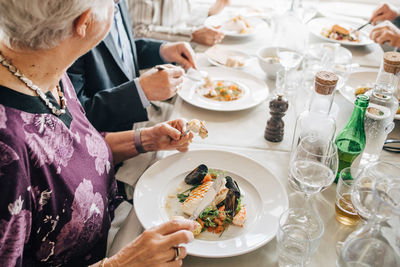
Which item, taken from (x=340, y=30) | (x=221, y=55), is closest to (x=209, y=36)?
(x=221, y=55)

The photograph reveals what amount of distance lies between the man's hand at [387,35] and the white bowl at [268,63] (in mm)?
566

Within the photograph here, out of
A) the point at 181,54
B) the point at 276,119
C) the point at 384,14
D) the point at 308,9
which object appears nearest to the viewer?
the point at 276,119

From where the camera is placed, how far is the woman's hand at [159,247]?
0.85 meters

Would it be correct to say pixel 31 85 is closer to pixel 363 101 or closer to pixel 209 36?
pixel 363 101

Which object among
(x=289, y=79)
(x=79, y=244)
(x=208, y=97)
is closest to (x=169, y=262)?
(x=79, y=244)

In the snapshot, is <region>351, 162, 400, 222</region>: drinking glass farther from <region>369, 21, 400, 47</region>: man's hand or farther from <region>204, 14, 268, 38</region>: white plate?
<region>204, 14, 268, 38</region>: white plate

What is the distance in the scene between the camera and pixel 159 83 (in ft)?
4.68

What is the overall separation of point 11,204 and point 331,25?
6.46 feet

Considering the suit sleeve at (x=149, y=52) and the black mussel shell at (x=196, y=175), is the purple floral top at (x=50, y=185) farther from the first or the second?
the suit sleeve at (x=149, y=52)

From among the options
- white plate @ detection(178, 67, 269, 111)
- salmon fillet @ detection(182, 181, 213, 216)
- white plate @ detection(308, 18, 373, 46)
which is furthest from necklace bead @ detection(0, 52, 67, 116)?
white plate @ detection(308, 18, 373, 46)

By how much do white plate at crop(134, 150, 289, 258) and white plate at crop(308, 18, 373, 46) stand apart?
3.71 feet

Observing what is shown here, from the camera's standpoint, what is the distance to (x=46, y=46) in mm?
818

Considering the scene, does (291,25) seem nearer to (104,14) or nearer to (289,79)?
(289,79)

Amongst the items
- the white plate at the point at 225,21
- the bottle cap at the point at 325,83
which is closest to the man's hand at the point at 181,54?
the white plate at the point at 225,21
